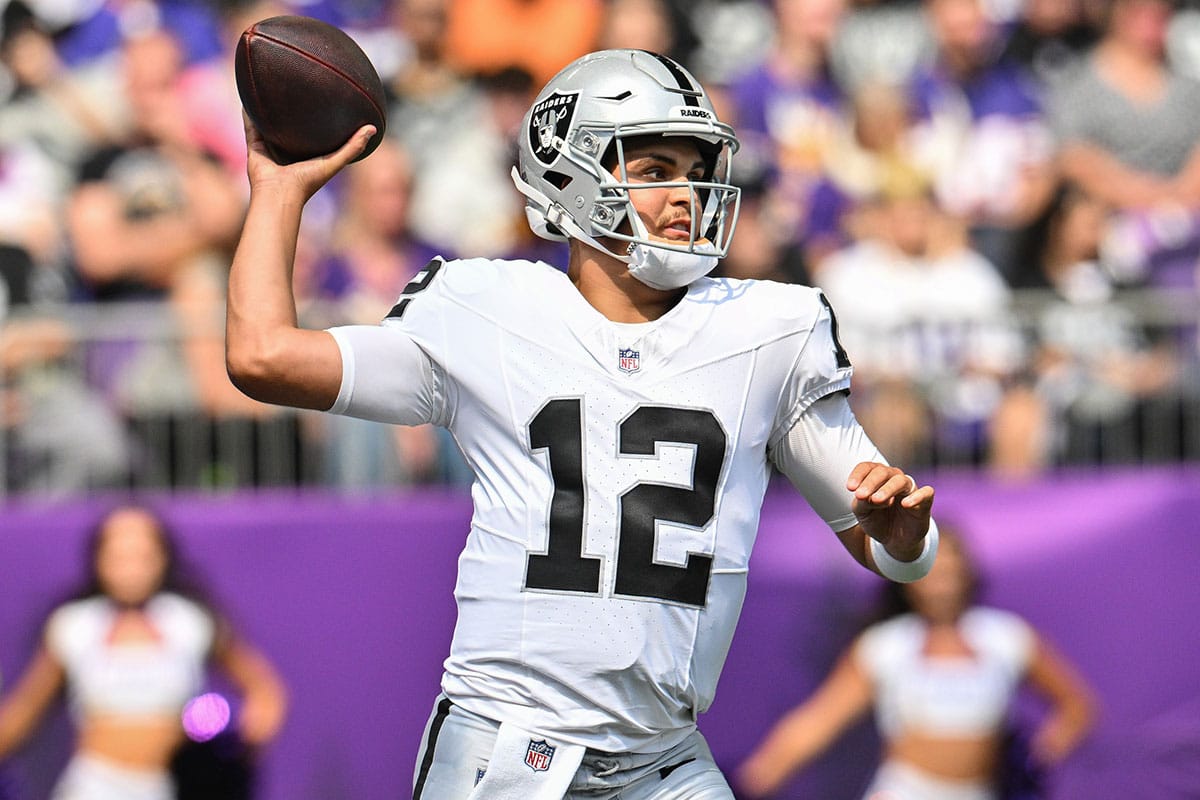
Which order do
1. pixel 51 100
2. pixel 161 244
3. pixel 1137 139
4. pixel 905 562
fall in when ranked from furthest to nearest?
pixel 1137 139 → pixel 51 100 → pixel 161 244 → pixel 905 562

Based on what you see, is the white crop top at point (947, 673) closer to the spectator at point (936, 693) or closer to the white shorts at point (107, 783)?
the spectator at point (936, 693)

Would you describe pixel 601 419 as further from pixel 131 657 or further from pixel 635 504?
pixel 131 657

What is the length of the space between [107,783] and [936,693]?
3.03 meters

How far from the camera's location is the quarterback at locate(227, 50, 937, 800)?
3.17 meters

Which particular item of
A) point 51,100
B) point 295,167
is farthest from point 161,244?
point 295,167

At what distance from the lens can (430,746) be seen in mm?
3320

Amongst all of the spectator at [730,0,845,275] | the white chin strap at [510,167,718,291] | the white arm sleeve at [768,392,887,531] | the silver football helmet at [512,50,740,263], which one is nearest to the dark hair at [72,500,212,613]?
the spectator at [730,0,845,275]

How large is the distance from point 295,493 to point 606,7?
2707 mm

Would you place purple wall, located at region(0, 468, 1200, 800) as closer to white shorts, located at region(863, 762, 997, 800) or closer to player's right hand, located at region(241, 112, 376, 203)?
white shorts, located at region(863, 762, 997, 800)

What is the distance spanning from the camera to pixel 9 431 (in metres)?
6.45

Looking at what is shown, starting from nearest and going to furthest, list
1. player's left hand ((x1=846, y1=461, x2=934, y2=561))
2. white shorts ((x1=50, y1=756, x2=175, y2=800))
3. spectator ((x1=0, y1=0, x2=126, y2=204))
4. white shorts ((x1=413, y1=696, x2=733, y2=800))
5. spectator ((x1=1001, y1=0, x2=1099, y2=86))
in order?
player's left hand ((x1=846, y1=461, x2=934, y2=561)) → white shorts ((x1=413, y1=696, x2=733, y2=800)) → white shorts ((x1=50, y1=756, x2=175, y2=800)) → spectator ((x1=0, y1=0, x2=126, y2=204)) → spectator ((x1=1001, y1=0, x2=1099, y2=86))

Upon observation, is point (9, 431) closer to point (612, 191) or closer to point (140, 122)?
point (140, 122)

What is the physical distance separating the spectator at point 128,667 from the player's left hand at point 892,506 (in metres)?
3.80

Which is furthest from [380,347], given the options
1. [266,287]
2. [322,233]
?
[322,233]
